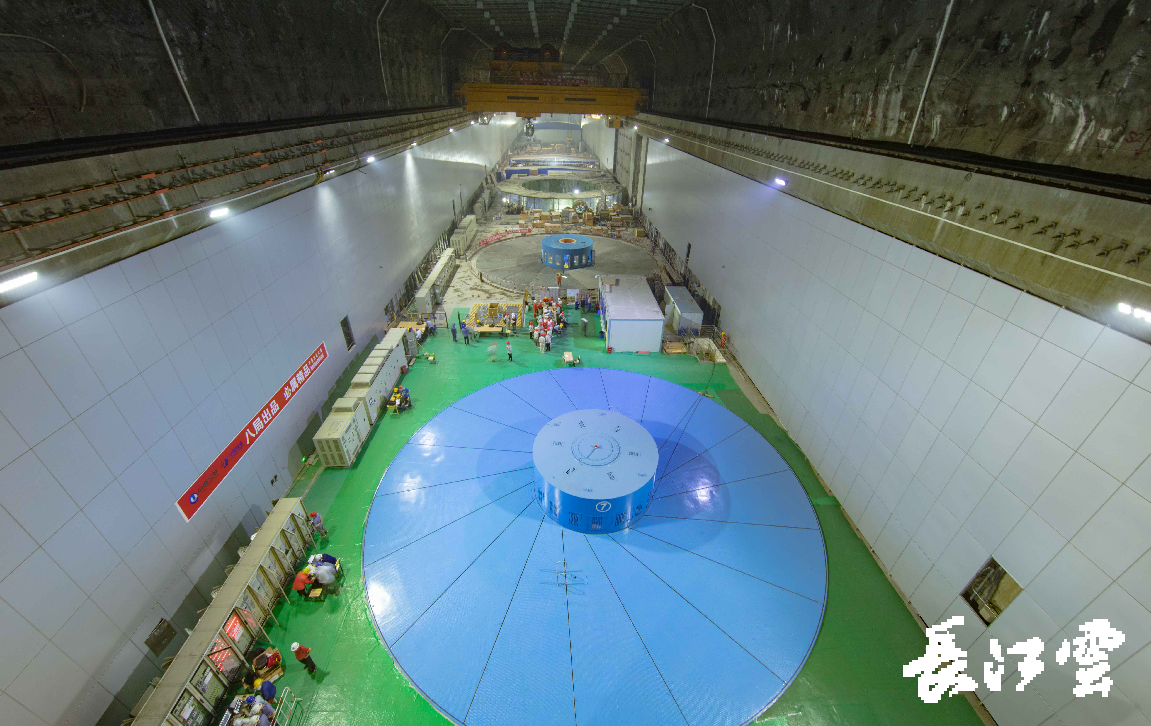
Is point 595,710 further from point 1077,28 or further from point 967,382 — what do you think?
point 1077,28

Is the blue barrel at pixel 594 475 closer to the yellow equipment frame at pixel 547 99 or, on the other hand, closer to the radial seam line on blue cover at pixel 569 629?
the radial seam line on blue cover at pixel 569 629

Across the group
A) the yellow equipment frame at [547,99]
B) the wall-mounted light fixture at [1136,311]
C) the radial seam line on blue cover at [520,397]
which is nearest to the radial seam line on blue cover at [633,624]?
the radial seam line on blue cover at [520,397]

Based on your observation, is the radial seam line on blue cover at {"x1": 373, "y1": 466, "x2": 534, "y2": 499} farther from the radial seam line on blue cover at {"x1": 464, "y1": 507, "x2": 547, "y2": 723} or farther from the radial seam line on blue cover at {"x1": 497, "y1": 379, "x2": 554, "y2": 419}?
the radial seam line on blue cover at {"x1": 497, "y1": 379, "x2": 554, "y2": 419}

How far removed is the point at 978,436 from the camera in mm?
7336

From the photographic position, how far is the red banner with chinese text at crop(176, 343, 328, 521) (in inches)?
325

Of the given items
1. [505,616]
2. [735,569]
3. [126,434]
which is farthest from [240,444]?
[735,569]

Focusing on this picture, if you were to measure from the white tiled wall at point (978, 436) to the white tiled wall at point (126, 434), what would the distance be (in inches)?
552

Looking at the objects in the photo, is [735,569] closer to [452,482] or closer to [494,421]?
[452,482]

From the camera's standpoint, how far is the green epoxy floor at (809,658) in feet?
24.1

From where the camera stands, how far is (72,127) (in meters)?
6.78

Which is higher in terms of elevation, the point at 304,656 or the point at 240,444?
the point at 240,444

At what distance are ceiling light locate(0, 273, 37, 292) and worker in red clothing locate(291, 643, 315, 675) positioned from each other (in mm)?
6446

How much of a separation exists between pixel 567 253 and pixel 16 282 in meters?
20.8

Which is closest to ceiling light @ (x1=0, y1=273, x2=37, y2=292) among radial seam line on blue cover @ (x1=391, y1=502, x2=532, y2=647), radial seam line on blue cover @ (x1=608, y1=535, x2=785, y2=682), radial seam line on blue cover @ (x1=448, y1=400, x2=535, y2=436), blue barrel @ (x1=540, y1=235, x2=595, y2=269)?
radial seam line on blue cover @ (x1=391, y1=502, x2=532, y2=647)
